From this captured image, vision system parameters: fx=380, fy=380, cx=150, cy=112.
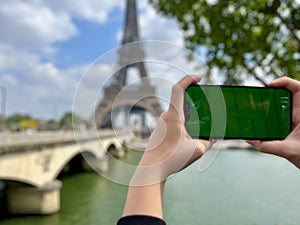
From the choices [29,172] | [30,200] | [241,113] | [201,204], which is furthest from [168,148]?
[201,204]

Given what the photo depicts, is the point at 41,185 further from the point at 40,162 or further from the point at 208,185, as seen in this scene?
the point at 208,185

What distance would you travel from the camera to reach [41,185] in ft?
49.8

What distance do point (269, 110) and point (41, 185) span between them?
1512cm

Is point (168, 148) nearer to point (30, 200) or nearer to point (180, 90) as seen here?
point (180, 90)

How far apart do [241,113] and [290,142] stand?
0.16 meters

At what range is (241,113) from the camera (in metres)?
1.10

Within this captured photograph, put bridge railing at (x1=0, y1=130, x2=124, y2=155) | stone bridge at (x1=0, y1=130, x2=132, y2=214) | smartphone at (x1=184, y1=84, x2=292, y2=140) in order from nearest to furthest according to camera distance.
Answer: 1. smartphone at (x1=184, y1=84, x2=292, y2=140)
2. bridge railing at (x1=0, y1=130, x2=124, y2=155)
3. stone bridge at (x1=0, y1=130, x2=132, y2=214)

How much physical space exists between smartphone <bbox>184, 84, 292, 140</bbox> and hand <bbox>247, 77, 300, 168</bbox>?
0.05ft

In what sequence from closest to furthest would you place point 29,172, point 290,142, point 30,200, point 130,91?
point 290,142 → point 130,91 → point 29,172 → point 30,200

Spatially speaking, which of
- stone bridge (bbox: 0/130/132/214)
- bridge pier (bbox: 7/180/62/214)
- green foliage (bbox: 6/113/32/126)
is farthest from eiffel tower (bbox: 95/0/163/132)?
green foliage (bbox: 6/113/32/126)

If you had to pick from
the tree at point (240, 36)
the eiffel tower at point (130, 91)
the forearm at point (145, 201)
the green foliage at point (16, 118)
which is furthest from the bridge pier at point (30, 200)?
the green foliage at point (16, 118)

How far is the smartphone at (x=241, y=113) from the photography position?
3.43ft

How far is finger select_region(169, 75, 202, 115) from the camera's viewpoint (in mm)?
1013

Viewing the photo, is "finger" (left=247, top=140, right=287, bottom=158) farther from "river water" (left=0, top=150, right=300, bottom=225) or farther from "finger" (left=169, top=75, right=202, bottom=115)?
"river water" (left=0, top=150, right=300, bottom=225)
